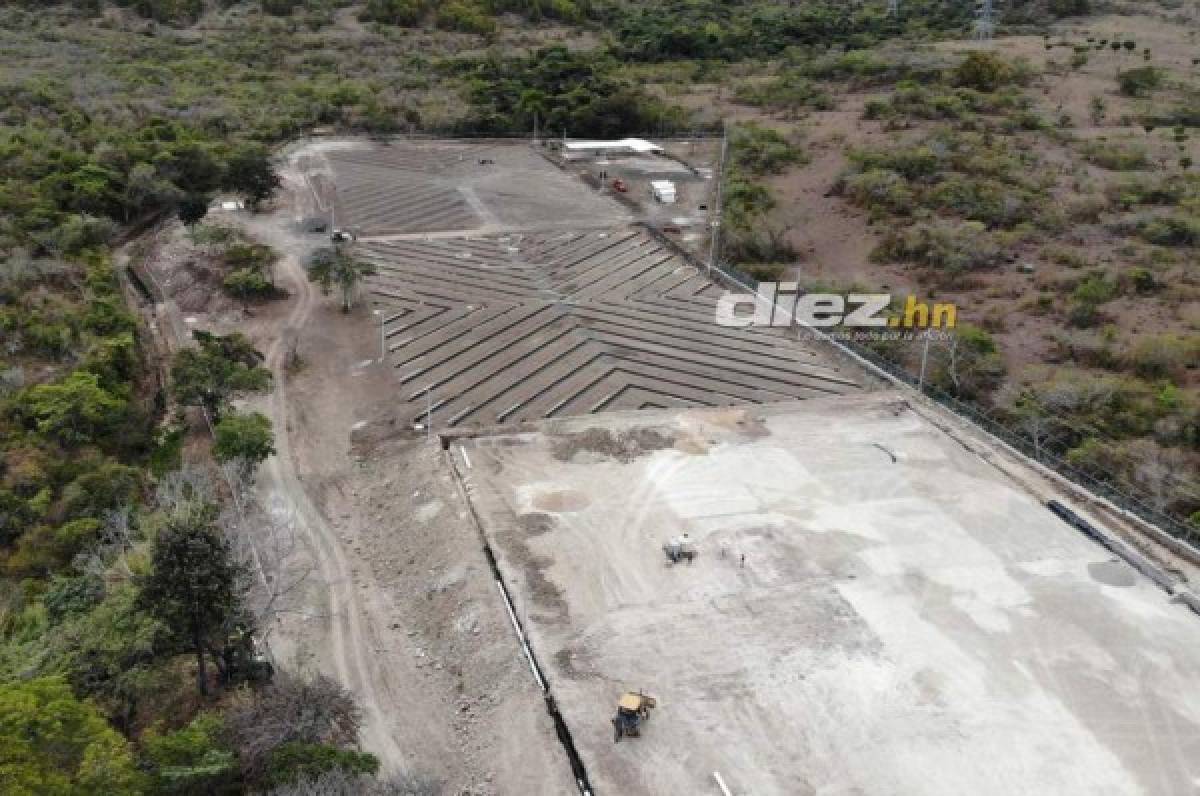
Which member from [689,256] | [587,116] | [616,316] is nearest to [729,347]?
[616,316]

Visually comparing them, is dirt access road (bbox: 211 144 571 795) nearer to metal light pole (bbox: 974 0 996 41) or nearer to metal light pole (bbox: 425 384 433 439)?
metal light pole (bbox: 425 384 433 439)

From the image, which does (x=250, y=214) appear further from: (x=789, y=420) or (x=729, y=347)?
(x=789, y=420)

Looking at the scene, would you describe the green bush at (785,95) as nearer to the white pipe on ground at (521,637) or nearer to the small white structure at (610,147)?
the small white structure at (610,147)

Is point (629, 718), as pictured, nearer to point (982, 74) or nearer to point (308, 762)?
point (308, 762)

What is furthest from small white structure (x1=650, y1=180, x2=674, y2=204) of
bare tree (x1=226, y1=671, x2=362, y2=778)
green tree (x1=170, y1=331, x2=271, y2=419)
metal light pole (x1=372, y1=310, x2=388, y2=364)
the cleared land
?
bare tree (x1=226, y1=671, x2=362, y2=778)

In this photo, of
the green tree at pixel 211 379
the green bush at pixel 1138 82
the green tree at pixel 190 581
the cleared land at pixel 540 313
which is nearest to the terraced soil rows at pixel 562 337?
the cleared land at pixel 540 313

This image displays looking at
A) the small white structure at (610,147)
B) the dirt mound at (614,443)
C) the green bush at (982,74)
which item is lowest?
the dirt mound at (614,443)

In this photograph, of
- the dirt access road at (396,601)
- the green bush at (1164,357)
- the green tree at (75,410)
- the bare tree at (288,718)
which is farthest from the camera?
the green bush at (1164,357)

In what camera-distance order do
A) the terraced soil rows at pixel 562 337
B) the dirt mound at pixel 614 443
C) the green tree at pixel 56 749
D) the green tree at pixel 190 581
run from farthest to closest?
the terraced soil rows at pixel 562 337
the dirt mound at pixel 614 443
the green tree at pixel 190 581
the green tree at pixel 56 749
